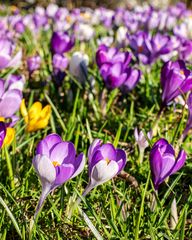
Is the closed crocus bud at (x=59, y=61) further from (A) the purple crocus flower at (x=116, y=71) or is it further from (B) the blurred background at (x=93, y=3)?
(B) the blurred background at (x=93, y=3)

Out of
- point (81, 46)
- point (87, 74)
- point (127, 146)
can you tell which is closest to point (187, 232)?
point (127, 146)

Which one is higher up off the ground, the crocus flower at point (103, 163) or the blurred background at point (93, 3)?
the crocus flower at point (103, 163)

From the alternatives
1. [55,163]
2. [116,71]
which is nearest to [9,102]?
[55,163]

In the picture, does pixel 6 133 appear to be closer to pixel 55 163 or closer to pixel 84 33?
pixel 55 163

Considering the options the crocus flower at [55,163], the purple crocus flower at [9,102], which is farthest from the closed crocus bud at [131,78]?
the crocus flower at [55,163]

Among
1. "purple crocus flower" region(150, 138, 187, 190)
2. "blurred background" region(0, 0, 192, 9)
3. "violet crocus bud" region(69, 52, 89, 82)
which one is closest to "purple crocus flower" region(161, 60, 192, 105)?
"purple crocus flower" region(150, 138, 187, 190)

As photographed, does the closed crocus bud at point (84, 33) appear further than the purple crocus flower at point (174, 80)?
Yes

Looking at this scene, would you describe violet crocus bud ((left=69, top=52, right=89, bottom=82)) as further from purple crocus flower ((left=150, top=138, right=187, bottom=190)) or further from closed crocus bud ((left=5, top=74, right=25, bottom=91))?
purple crocus flower ((left=150, top=138, right=187, bottom=190))

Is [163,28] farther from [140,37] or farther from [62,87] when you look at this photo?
[62,87]
